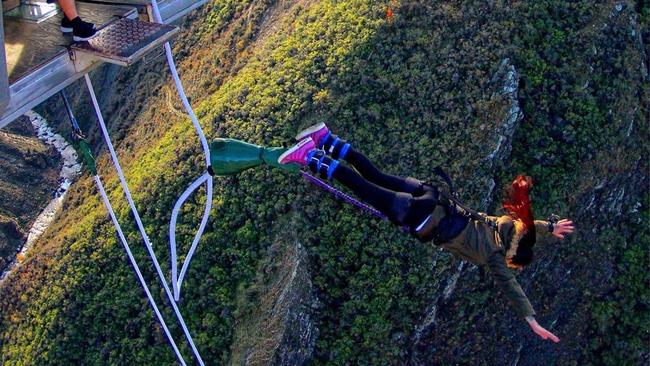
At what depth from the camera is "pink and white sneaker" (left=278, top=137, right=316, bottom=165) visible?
7.07 m

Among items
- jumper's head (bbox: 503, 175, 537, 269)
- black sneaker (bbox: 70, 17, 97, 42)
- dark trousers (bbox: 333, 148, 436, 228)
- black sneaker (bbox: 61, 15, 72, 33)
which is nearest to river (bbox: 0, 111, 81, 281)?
black sneaker (bbox: 61, 15, 72, 33)

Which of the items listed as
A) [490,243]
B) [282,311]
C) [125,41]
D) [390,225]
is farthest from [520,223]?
[282,311]

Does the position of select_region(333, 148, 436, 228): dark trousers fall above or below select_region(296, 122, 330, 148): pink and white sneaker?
below

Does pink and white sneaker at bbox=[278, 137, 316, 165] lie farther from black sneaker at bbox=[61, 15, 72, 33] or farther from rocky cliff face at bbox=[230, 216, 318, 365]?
rocky cliff face at bbox=[230, 216, 318, 365]

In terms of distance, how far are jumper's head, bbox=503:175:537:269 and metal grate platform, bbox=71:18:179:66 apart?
386cm

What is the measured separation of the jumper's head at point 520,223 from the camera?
261 inches

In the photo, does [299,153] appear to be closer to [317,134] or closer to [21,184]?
[317,134]

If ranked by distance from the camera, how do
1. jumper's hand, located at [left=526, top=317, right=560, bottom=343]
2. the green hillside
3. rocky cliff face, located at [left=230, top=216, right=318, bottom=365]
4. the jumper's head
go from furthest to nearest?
the green hillside
rocky cliff face, located at [left=230, top=216, right=318, bottom=365]
the jumper's head
jumper's hand, located at [left=526, top=317, right=560, bottom=343]

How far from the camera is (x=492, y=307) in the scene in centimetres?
1289

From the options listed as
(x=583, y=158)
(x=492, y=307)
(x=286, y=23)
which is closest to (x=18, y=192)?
(x=286, y=23)

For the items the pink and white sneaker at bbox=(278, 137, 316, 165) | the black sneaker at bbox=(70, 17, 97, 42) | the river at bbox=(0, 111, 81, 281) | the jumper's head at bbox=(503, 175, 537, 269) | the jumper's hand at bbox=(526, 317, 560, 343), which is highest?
the black sneaker at bbox=(70, 17, 97, 42)

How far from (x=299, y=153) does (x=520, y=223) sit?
8.40 ft

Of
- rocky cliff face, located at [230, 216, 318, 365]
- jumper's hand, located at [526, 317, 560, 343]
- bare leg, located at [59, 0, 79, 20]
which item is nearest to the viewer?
jumper's hand, located at [526, 317, 560, 343]

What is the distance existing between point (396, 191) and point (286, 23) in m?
8.03
